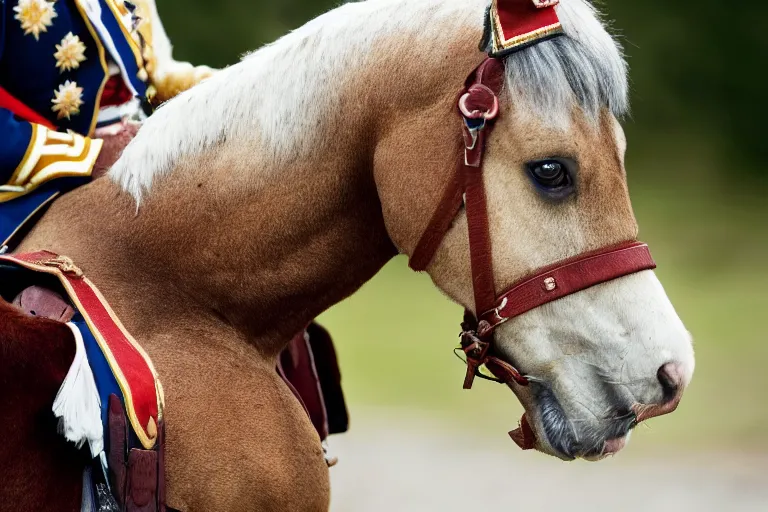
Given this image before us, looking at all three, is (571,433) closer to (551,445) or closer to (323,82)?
(551,445)

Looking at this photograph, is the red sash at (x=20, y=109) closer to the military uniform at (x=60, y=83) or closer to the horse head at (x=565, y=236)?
the military uniform at (x=60, y=83)

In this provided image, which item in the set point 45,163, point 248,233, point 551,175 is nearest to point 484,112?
point 551,175

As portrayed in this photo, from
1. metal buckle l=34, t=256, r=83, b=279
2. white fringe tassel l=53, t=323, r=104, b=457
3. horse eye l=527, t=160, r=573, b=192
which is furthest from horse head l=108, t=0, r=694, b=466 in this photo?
white fringe tassel l=53, t=323, r=104, b=457

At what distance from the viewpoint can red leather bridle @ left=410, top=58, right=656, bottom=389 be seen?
1814 millimetres

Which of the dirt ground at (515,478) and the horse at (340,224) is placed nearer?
the horse at (340,224)

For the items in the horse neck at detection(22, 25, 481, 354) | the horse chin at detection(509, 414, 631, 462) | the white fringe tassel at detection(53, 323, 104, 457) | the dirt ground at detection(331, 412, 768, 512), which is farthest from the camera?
the dirt ground at detection(331, 412, 768, 512)

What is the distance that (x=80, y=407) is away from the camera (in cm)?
176

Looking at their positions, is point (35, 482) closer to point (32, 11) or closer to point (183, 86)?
point (32, 11)

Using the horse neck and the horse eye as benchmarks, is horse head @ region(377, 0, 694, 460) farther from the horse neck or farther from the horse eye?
the horse neck

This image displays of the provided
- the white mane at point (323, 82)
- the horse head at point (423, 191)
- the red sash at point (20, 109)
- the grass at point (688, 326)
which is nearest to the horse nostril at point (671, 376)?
the horse head at point (423, 191)

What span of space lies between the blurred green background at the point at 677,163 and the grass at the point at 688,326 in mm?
15

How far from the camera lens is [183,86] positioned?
2.74 m

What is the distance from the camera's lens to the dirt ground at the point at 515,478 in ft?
18.2

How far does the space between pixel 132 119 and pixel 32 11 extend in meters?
0.42
